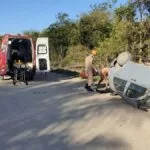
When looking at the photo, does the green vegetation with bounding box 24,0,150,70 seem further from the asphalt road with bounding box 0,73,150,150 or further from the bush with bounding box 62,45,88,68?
the asphalt road with bounding box 0,73,150,150

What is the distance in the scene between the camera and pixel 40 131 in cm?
1034

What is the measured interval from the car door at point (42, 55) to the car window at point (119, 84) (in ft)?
36.3

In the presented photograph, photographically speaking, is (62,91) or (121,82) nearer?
(121,82)

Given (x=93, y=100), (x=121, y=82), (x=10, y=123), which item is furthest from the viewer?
(x=93, y=100)

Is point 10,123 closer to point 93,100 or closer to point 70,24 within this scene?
point 93,100

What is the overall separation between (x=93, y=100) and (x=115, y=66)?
128 centimetres

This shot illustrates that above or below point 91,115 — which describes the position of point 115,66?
above

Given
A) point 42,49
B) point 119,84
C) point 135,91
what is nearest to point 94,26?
point 42,49

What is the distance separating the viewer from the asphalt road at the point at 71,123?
927 centimetres

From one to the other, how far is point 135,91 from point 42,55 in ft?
42.7

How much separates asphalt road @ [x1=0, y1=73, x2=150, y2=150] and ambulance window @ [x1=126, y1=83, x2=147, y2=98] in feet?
1.21

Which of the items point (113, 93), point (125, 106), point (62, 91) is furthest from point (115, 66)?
point (62, 91)

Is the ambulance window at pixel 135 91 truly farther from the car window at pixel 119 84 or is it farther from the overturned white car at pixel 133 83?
the car window at pixel 119 84

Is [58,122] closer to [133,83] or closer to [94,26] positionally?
[133,83]
